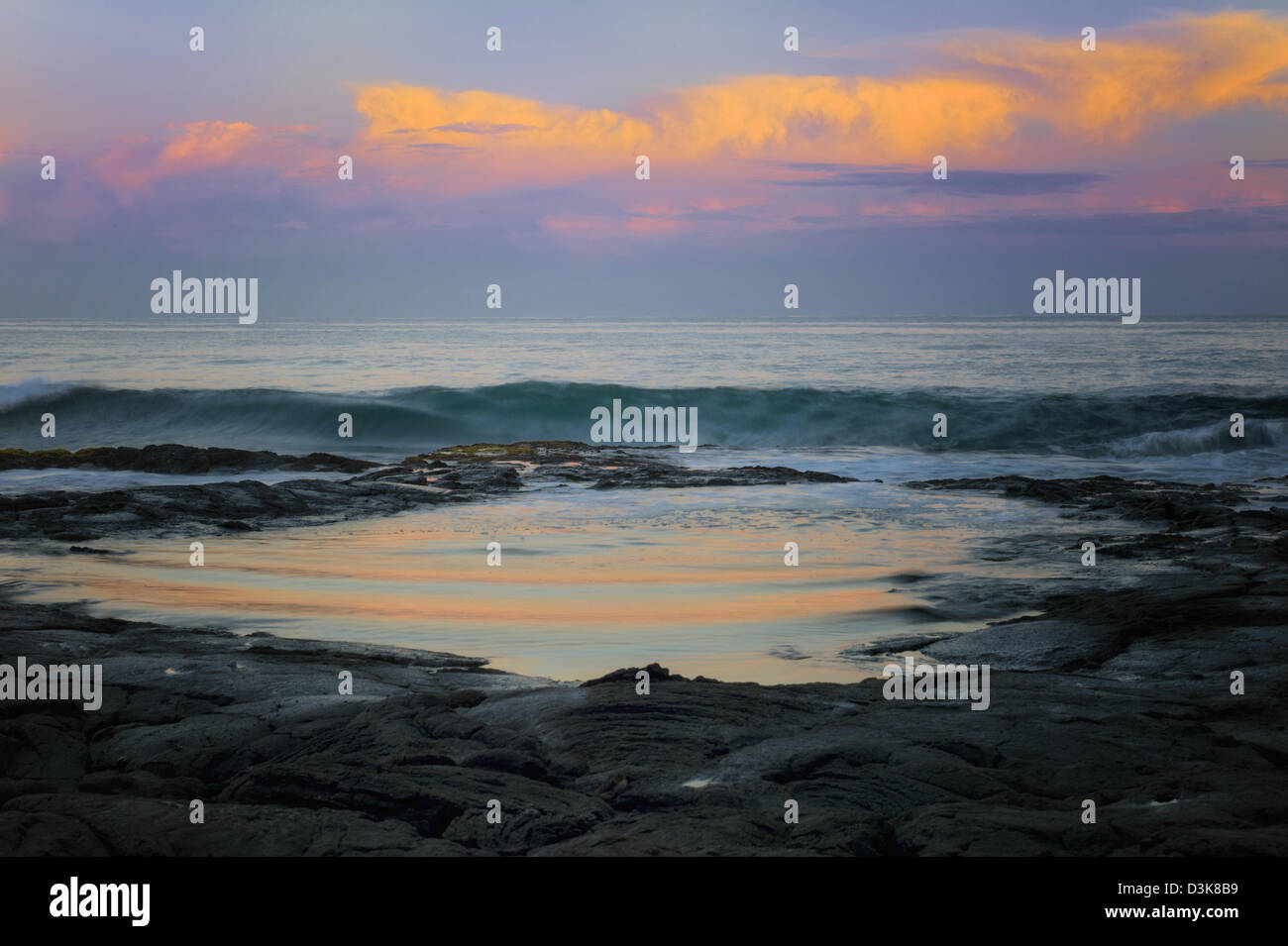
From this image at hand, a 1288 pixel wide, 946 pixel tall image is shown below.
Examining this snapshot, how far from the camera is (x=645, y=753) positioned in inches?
177

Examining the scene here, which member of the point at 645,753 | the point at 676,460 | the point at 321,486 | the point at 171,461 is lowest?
the point at 645,753

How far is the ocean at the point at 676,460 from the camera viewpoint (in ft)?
25.7

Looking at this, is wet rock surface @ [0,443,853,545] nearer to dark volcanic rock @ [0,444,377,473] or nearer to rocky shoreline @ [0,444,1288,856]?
dark volcanic rock @ [0,444,377,473]

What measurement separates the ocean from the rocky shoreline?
1.10 metres

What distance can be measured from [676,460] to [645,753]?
16.1 meters

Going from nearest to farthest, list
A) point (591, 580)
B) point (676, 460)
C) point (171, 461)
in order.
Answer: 1. point (591, 580)
2. point (171, 461)
3. point (676, 460)

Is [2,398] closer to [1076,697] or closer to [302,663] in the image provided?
[302,663]

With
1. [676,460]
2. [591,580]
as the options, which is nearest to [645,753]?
[591,580]

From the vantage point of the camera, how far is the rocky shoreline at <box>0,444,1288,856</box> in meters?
3.63

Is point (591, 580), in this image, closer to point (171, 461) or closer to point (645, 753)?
point (645, 753)

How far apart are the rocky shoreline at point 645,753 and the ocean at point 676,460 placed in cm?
110

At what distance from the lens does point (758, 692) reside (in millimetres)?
5336

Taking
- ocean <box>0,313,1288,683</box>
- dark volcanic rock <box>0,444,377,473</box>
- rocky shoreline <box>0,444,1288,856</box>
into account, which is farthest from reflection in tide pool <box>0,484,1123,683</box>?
dark volcanic rock <box>0,444,377,473</box>
